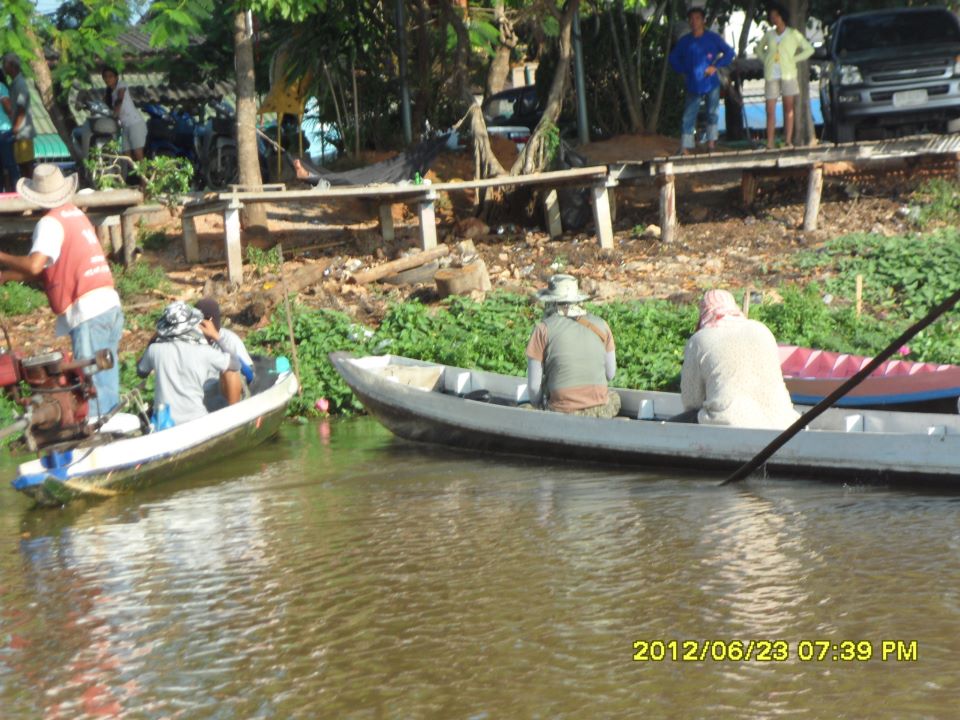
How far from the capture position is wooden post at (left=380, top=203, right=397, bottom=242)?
17.2m

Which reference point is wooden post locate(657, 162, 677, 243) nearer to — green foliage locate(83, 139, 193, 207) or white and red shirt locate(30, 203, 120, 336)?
green foliage locate(83, 139, 193, 207)

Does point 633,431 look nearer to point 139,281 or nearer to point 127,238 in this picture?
point 139,281

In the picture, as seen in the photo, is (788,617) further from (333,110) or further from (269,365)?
(333,110)

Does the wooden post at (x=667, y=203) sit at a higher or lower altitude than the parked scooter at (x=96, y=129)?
lower

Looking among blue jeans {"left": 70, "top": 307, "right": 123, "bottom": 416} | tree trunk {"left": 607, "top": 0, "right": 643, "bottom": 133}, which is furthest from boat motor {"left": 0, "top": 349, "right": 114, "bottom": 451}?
tree trunk {"left": 607, "top": 0, "right": 643, "bottom": 133}

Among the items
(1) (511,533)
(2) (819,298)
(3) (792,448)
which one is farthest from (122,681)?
(2) (819,298)

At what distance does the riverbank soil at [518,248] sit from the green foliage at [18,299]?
0.52 ft

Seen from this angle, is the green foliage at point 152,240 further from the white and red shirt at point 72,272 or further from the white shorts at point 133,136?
the white and red shirt at point 72,272

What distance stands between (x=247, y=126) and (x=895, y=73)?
329 inches

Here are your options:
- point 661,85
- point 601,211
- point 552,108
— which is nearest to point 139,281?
point 601,211

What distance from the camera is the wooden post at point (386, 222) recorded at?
17250 millimetres

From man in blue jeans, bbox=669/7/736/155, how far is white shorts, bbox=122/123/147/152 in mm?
7559

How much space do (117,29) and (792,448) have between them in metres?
12.5

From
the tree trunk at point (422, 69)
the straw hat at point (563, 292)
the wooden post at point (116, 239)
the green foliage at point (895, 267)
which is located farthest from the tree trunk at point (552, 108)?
the straw hat at point (563, 292)
